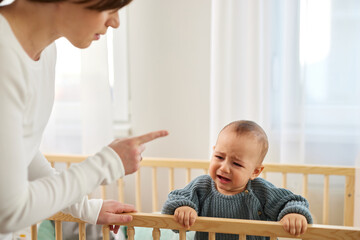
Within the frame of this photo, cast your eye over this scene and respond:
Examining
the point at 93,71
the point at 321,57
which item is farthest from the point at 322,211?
the point at 93,71

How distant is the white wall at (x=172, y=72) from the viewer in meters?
1.90

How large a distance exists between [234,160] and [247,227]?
0.30 metres

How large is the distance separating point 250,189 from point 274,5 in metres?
0.81

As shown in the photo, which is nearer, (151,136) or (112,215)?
(151,136)

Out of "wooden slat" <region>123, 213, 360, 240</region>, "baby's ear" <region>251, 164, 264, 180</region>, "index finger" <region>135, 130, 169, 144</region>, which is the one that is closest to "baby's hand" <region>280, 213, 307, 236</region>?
"wooden slat" <region>123, 213, 360, 240</region>

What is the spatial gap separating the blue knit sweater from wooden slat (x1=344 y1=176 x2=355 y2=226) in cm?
47

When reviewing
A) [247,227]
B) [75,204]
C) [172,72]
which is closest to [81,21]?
[75,204]

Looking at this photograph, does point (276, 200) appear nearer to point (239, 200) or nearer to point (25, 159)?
point (239, 200)

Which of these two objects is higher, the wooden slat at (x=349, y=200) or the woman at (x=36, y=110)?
the woman at (x=36, y=110)

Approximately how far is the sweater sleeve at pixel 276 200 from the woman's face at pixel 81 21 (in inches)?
27.4

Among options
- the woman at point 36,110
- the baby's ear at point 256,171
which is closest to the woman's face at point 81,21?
the woman at point 36,110

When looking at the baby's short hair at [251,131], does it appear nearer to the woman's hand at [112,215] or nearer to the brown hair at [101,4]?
the woman's hand at [112,215]

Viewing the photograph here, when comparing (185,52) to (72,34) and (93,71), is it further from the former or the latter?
(72,34)

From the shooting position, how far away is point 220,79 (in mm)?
1740
